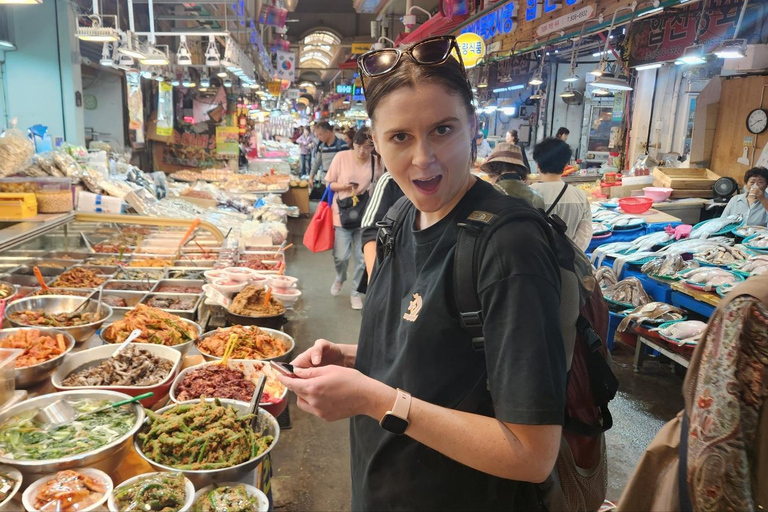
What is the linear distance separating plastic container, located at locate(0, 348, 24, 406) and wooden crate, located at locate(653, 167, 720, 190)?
10.1m

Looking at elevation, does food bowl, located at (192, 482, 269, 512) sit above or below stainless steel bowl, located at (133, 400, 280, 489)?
below

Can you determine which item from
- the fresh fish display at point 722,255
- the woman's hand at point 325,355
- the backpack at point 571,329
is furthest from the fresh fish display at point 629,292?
the woman's hand at point 325,355

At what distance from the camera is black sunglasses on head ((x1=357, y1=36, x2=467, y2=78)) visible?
4.44 feet

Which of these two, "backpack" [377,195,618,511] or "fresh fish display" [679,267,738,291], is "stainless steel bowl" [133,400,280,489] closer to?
"backpack" [377,195,618,511]

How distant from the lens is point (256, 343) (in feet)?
11.0

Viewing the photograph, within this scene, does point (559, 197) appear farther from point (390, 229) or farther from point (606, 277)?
point (390, 229)

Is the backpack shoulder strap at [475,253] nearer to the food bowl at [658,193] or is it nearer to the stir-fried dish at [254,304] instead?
the stir-fried dish at [254,304]

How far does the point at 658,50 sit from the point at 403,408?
1005cm

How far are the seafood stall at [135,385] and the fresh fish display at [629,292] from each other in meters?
3.72

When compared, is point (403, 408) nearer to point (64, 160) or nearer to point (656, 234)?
point (64, 160)

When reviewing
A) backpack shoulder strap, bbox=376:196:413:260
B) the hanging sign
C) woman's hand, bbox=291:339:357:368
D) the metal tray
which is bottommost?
the metal tray

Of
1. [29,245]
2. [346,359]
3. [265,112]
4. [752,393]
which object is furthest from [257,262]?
[265,112]

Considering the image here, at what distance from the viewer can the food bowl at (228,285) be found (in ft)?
13.6

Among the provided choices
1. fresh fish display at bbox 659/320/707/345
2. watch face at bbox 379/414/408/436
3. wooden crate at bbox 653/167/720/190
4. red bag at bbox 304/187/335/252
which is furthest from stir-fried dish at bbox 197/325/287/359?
wooden crate at bbox 653/167/720/190
